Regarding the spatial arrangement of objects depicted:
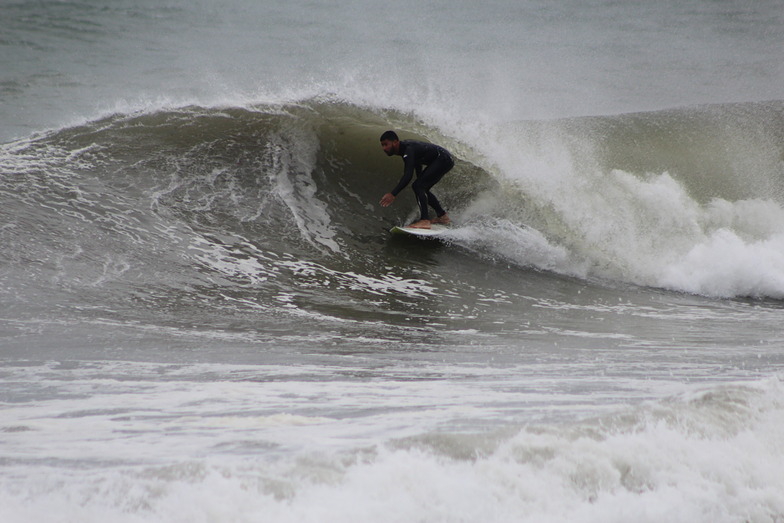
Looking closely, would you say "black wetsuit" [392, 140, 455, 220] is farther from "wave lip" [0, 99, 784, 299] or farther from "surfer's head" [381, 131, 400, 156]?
"wave lip" [0, 99, 784, 299]

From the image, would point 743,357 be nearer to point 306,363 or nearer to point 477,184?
point 306,363

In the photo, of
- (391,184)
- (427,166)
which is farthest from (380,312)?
(391,184)

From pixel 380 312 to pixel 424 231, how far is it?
2.41 m

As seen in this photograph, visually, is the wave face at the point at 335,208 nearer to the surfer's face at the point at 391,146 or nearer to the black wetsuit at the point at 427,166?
the black wetsuit at the point at 427,166

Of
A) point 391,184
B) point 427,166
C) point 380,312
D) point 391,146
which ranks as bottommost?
point 380,312

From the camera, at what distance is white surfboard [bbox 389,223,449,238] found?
8.12 metres

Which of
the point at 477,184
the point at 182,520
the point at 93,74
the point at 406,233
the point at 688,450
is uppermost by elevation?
the point at 93,74

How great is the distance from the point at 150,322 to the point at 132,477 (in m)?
2.72

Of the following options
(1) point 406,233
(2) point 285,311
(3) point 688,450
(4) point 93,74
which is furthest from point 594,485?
(4) point 93,74

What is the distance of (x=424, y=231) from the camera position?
26.7 ft

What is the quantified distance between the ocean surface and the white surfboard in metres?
0.11

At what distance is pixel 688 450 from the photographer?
2924 millimetres

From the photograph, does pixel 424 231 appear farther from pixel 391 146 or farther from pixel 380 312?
pixel 380 312

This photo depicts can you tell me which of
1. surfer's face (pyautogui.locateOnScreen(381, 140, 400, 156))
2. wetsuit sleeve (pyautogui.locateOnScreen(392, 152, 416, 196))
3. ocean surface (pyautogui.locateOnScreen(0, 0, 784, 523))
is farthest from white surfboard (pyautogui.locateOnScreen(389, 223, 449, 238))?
surfer's face (pyautogui.locateOnScreen(381, 140, 400, 156))
